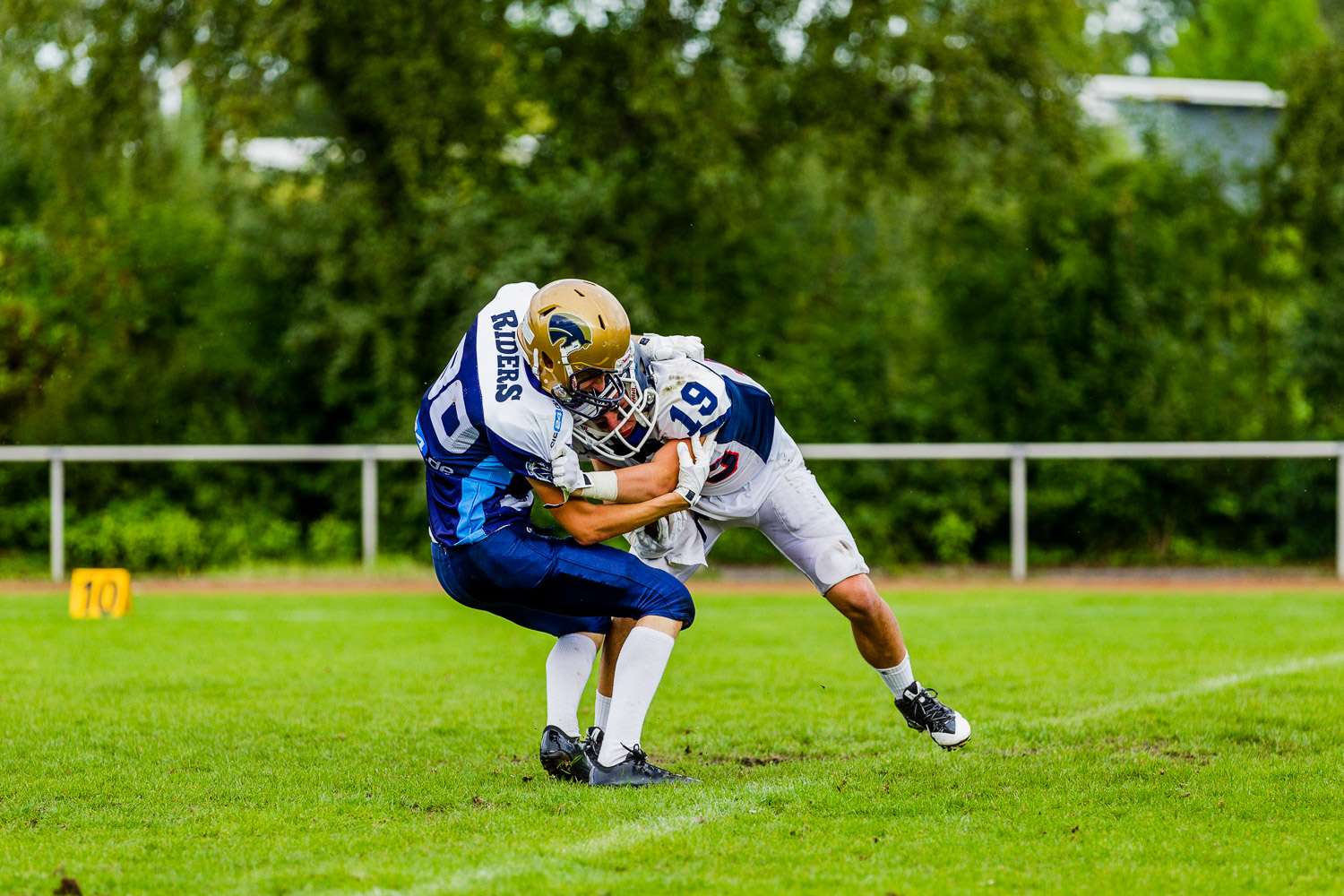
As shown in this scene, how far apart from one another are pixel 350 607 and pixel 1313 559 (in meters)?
9.48

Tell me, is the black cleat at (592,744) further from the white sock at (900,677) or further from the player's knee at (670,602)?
the white sock at (900,677)

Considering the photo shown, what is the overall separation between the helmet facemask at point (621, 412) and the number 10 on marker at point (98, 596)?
6267 millimetres

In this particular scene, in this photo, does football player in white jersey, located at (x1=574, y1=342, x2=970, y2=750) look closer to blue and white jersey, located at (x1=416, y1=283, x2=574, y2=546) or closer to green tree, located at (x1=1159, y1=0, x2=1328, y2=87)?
blue and white jersey, located at (x1=416, y1=283, x2=574, y2=546)

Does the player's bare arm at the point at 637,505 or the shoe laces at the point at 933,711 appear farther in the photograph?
the shoe laces at the point at 933,711

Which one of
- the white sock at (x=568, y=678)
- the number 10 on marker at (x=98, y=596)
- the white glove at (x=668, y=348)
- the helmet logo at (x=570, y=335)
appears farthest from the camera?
the number 10 on marker at (x=98, y=596)

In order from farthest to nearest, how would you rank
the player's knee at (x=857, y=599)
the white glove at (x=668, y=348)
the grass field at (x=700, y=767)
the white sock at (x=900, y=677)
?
the white sock at (x=900, y=677), the player's knee at (x=857, y=599), the white glove at (x=668, y=348), the grass field at (x=700, y=767)

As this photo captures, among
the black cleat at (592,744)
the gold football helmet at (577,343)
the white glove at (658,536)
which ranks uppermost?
the gold football helmet at (577,343)

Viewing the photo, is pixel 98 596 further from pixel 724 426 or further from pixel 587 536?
pixel 724 426

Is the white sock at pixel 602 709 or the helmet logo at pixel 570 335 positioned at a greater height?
the helmet logo at pixel 570 335

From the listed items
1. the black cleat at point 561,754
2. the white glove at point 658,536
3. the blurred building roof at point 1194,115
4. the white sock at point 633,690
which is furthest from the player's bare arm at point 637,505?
the blurred building roof at point 1194,115

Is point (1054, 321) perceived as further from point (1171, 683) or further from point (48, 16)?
point (48, 16)

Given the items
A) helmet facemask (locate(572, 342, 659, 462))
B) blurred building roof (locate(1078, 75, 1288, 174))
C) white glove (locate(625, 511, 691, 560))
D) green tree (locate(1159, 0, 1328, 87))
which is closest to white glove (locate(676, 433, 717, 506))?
helmet facemask (locate(572, 342, 659, 462))

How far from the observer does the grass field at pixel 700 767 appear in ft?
12.1

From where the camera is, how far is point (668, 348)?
15.7ft
